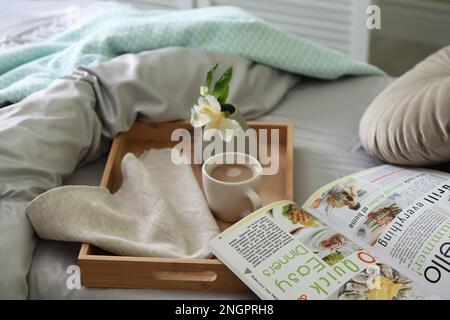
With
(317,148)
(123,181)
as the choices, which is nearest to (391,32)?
(317,148)

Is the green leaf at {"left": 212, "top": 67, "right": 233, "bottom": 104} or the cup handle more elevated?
the green leaf at {"left": 212, "top": 67, "right": 233, "bottom": 104}

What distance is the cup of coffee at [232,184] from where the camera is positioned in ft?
2.84

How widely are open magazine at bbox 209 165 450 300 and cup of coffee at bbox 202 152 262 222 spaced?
3 cm

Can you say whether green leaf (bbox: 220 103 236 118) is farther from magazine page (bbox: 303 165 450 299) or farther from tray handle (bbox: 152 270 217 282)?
tray handle (bbox: 152 270 217 282)

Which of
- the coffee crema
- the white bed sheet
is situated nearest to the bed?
the white bed sheet

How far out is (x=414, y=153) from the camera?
95cm

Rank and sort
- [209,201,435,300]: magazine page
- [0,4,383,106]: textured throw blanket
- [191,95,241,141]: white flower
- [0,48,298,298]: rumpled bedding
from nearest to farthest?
[209,201,435,300]: magazine page < [0,48,298,298]: rumpled bedding < [191,95,241,141]: white flower < [0,4,383,106]: textured throw blanket

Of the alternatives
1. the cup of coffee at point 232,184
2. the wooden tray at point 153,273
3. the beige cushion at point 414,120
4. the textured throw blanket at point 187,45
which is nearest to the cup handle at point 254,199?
the cup of coffee at point 232,184

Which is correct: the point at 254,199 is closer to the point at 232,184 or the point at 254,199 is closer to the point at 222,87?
the point at 232,184

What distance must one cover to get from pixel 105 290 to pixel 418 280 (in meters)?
0.40

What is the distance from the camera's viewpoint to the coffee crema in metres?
0.89

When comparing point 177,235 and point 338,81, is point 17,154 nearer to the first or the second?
point 177,235

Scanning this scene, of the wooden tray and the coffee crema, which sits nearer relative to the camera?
the wooden tray
